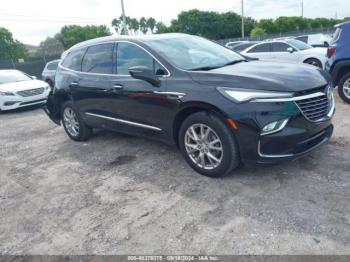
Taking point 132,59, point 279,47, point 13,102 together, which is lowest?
point 13,102

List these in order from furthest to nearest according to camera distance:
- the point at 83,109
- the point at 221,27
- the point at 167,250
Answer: the point at 221,27 < the point at 83,109 < the point at 167,250

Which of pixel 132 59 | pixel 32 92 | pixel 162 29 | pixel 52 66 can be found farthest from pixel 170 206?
pixel 162 29

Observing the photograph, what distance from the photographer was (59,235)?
3229 mm

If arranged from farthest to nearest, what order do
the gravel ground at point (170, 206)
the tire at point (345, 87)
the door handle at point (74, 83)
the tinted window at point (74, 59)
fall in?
1. the tire at point (345, 87)
2. the tinted window at point (74, 59)
3. the door handle at point (74, 83)
4. the gravel ground at point (170, 206)

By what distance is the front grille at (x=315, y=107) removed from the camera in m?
3.49

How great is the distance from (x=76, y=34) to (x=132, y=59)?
259 ft

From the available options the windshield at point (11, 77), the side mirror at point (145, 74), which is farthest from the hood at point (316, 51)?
the windshield at point (11, 77)

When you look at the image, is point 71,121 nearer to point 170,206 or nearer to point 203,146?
point 203,146

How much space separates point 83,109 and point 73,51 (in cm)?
117

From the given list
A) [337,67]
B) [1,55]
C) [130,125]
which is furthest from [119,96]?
[1,55]

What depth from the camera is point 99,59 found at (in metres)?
5.29

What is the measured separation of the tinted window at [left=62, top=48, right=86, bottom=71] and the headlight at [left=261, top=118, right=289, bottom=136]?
364 cm

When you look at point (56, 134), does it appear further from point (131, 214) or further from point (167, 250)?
point (167, 250)

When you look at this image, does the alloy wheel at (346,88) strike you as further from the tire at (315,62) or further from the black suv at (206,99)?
the tire at (315,62)
